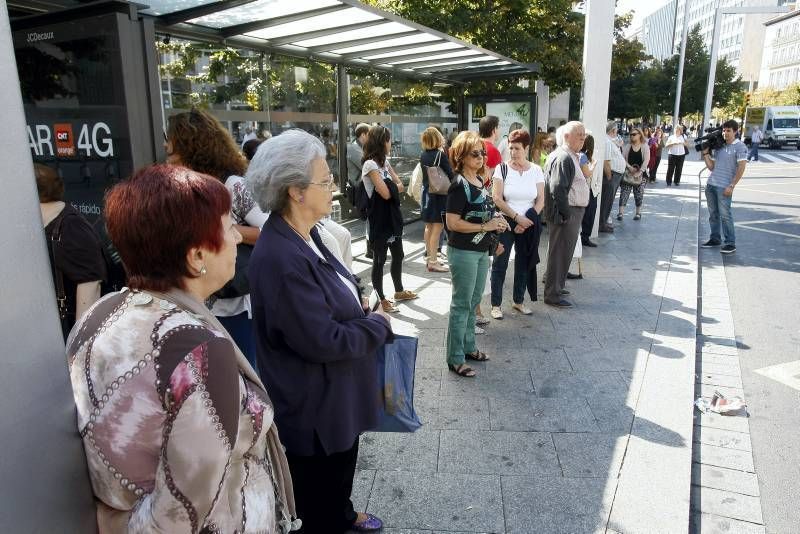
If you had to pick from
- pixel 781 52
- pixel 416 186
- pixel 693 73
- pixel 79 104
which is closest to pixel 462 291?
pixel 79 104

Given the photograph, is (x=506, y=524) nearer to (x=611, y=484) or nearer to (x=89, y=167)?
(x=611, y=484)

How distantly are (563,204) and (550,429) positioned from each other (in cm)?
276

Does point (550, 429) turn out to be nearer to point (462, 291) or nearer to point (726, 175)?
point (462, 291)

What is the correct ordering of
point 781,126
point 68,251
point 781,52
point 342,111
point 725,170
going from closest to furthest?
point 68,251 → point 342,111 → point 725,170 → point 781,126 → point 781,52

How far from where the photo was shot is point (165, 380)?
1137 millimetres

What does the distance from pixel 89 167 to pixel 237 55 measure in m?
3.66

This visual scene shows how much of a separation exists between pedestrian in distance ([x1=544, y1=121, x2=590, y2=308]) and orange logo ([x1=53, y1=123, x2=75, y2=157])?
4.25m

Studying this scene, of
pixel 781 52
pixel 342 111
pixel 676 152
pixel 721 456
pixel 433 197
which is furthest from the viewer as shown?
pixel 781 52

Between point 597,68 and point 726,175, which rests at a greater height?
point 597,68

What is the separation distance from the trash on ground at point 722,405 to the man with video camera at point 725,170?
209 inches

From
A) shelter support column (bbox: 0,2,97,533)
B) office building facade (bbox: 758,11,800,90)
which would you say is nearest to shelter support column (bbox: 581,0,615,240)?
shelter support column (bbox: 0,2,97,533)

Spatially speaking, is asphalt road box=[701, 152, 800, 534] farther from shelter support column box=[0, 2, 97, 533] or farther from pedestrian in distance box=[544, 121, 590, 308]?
shelter support column box=[0, 2, 97, 533]

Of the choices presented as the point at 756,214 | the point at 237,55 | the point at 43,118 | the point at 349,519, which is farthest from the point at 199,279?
the point at 756,214

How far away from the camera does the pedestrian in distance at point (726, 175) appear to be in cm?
838
